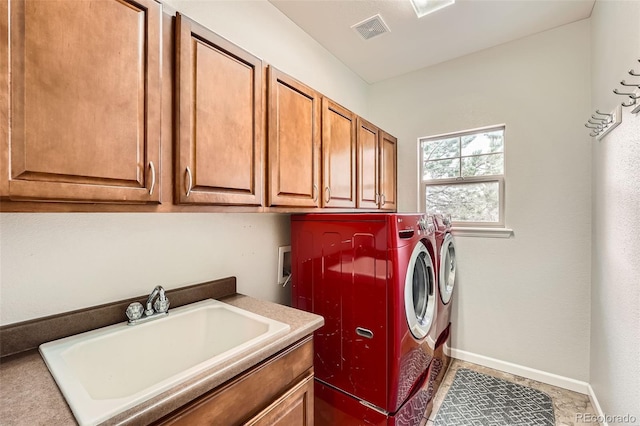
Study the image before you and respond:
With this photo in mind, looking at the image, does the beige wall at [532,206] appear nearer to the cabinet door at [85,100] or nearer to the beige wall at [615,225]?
the beige wall at [615,225]

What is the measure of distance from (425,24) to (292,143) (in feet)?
5.14

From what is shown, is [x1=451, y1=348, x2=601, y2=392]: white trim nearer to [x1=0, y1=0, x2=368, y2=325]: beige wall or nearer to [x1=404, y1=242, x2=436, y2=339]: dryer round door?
[x1=404, y1=242, x2=436, y2=339]: dryer round door

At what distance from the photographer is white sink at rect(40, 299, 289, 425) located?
2.35 ft

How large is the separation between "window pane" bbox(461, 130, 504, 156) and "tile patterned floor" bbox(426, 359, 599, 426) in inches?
77.2

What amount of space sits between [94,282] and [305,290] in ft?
3.49

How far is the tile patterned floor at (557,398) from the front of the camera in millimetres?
1860

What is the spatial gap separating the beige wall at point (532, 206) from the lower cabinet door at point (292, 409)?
193 centimetres

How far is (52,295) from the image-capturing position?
3.42 feet

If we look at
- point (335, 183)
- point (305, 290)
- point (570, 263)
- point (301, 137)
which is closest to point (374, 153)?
point (335, 183)

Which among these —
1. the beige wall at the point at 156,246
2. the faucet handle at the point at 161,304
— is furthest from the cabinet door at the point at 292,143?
the faucet handle at the point at 161,304

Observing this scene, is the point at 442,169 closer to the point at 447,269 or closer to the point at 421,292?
the point at 447,269

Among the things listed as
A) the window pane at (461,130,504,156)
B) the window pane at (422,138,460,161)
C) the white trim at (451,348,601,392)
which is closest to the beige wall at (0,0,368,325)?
the window pane at (422,138,460,161)

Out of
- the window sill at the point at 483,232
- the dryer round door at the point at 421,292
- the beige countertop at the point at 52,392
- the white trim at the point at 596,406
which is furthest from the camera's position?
the window sill at the point at 483,232

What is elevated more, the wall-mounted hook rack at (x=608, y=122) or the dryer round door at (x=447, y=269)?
the wall-mounted hook rack at (x=608, y=122)
